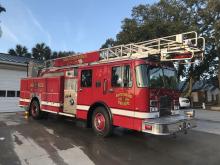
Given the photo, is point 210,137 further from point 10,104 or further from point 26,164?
point 10,104

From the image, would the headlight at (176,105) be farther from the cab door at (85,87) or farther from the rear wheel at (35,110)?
the rear wheel at (35,110)

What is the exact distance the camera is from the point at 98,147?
7695 mm

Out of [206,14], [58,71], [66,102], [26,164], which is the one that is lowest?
[26,164]

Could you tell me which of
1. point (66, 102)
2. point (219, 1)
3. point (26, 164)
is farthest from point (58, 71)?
point (219, 1)

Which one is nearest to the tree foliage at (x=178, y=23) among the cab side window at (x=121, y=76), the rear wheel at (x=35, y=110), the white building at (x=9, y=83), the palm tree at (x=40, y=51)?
the white building at (x=9, y=83)

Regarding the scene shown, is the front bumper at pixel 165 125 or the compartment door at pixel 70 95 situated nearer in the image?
the front bumper at pixel 165 125

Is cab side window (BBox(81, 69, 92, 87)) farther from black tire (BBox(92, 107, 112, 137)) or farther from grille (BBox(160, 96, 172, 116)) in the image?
grille (BBox(160, 96, 172, 116))

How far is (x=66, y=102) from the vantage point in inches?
413

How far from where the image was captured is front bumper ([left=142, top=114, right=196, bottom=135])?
23.0 ft

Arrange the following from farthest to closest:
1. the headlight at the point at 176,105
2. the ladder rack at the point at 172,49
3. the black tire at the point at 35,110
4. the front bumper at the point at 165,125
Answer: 1. the black tire at the point at 35,110
2. the headlight at the point at 176,105
3. the ladder rack at the point at 172,49
4. the front bumper at the point at 165,125

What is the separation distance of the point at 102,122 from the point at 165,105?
2.14m

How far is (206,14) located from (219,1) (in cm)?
186

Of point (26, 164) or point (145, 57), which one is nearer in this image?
point (26, 164)

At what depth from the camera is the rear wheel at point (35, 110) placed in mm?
12438
